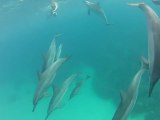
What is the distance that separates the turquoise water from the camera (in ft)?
72.1

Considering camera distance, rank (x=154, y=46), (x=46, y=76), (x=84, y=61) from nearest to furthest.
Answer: (x=154, y=46) → (x=46, y=76) → (x=84, y=61)

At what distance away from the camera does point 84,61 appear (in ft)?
116

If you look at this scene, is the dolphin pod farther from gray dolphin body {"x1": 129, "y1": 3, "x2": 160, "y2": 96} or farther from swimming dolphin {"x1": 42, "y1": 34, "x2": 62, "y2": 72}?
gray dolphin body {"x1": 129, "y1": 3, "x2": 160, "y2": 96}

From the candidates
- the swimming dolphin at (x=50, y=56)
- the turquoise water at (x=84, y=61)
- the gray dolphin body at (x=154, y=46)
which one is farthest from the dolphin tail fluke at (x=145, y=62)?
the turquoise water at (x=84, y=61)

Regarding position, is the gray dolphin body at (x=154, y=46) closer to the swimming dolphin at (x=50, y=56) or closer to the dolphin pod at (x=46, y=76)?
the dolphin pod at (x=46, y=76)

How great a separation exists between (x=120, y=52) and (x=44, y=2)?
8.18m

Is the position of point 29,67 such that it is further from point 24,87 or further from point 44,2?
point 44,2

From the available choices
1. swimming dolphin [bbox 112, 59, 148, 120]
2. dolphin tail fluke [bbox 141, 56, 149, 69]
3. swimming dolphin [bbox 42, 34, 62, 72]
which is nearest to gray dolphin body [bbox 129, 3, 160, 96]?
dolphin tail fluke [bbox 141, 56, 149, 69]

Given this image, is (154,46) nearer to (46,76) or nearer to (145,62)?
(145,62)

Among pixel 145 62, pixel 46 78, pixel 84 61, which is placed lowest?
pixel 84 61

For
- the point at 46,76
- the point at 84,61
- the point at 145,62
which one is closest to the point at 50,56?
the point at 46,76

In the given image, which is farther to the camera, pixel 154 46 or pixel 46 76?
pixel 46 76

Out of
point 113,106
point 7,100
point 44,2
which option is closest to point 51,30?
point 7,100

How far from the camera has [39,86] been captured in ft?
12.5
